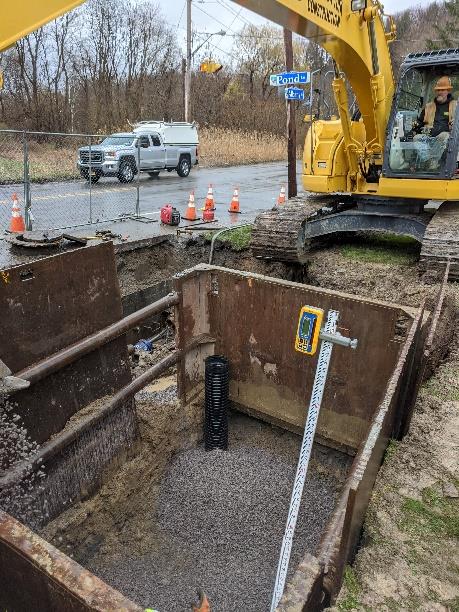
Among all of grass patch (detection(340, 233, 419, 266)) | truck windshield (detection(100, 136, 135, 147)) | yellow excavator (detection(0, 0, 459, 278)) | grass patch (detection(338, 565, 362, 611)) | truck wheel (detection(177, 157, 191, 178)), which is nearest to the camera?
grass patch (detection(338, 565, 362, 611))

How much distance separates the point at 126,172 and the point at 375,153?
10794 mm

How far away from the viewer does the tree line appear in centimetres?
2592

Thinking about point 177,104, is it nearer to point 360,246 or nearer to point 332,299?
point 360,246

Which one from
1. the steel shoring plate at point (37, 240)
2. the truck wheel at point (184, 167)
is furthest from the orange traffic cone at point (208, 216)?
the truck wheel at point (184, 167)

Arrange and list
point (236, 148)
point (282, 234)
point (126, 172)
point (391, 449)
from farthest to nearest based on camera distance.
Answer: point (236, 148) < point (126, 172) < point (282, 234) < point (391, 449)

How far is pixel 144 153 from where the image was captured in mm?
18844

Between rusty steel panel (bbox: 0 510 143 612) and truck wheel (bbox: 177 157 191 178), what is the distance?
64.6ft

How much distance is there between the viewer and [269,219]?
8.39 metres

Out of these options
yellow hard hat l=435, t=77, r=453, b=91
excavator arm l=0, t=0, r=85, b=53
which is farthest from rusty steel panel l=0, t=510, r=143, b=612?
yellow hard hat l=435, t=77, r=453, b=91

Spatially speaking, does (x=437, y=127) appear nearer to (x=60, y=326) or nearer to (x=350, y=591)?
(x=60, y=326)

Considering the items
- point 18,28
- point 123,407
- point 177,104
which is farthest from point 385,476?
point 177,104

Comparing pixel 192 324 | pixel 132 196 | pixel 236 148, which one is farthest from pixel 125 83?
pixel 192 324

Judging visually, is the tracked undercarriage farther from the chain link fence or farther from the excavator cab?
the chain link fence

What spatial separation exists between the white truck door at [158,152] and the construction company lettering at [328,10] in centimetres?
1398
